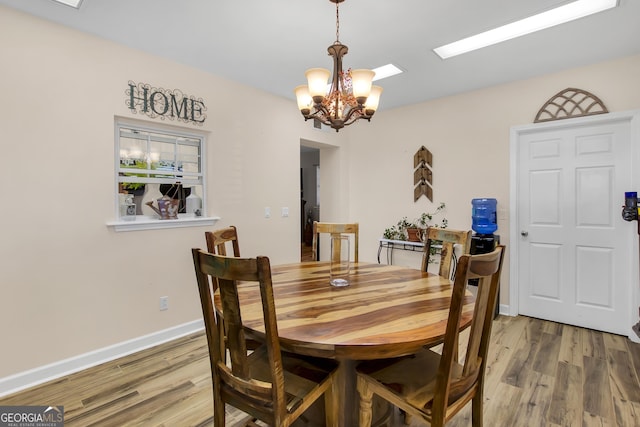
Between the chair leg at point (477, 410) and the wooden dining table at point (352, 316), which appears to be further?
the chair leg at point (477, 410)

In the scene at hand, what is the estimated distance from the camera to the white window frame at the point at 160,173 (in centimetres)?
A: 262

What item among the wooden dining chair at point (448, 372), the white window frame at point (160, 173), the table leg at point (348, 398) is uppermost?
the white window frame at point (160, 173)

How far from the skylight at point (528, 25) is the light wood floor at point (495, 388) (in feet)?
8.29

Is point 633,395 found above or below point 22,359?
below

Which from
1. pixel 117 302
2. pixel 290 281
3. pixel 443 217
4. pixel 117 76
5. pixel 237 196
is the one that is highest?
pixel 117 76

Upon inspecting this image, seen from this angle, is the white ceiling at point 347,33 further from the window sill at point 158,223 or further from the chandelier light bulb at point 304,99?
the window sill at point 158,223

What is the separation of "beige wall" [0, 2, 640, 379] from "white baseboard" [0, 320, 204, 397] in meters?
0.05

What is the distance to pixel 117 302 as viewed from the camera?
257 cm

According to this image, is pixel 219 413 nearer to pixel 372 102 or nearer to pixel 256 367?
pixel 256 367

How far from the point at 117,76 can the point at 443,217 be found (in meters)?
3.61

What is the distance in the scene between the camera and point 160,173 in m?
2.89

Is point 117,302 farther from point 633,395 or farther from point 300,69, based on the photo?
point 633,395


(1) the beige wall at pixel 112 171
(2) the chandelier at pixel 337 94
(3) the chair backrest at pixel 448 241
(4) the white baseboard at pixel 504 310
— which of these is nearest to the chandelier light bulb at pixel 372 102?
(2) the chandelier at pixel 337 94

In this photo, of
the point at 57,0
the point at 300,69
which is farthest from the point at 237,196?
the point at 57,0
